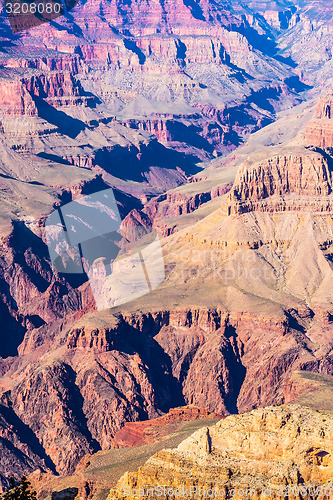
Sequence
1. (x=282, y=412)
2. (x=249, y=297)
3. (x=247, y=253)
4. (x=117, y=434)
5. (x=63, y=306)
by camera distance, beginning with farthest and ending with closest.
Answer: (x=63, y=306) → (x=247, y=253) → (x=249, y=297) → (x=117, y=434) → (x=282, y=412)

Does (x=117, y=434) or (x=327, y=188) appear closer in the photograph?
(x=117, y=434)

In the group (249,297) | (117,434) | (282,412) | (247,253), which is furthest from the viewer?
(247,253)

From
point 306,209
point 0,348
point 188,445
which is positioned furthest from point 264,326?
point 188,445

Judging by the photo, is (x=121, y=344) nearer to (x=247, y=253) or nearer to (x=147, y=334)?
(x=147, y=334)

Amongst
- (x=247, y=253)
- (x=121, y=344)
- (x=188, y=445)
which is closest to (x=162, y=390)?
(x=121, y=344)

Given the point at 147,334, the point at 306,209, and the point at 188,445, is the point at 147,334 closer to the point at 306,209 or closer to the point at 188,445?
the point at 306,209

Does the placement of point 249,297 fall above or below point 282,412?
below
